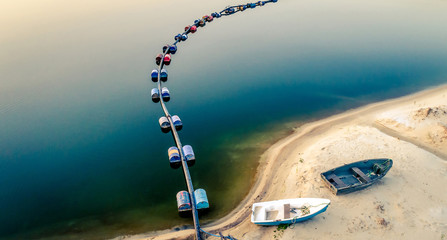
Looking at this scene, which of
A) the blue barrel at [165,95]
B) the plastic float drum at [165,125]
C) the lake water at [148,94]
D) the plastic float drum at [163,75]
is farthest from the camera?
the plastic float drum at [163,75]

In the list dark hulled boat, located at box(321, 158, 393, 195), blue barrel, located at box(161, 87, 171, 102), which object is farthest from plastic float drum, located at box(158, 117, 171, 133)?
dark hulled boat, located at box(321, 158, 393, 195)

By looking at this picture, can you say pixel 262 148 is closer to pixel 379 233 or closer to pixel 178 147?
pixel 178 147


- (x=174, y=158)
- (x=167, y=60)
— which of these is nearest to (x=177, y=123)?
(x=174, y=158)

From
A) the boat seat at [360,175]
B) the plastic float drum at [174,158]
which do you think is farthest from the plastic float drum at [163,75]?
the boat seat at [360,175]

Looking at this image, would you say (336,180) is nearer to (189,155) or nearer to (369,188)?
(369,188)

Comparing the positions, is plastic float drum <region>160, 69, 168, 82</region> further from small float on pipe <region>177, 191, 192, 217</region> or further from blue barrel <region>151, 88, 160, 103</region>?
small float on pipe <region>177, 191, 192, 217</region>

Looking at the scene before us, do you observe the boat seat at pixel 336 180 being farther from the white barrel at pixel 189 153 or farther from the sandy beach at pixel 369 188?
the white barrel at pixel 189 153

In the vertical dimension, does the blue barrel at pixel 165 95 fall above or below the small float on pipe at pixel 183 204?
above
